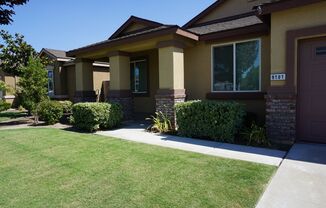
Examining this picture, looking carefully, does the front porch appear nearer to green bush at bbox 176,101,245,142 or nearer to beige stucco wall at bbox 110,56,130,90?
beige stucco wall at bbox 110,56,130,90

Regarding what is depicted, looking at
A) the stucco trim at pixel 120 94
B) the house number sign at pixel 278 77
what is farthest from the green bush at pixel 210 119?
the stucco trim at pixel 120 94

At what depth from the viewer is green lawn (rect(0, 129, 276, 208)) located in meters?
3.85

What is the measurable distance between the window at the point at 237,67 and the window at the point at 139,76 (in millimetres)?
4251

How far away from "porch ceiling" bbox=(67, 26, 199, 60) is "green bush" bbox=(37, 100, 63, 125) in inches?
125

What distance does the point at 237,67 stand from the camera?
31.8ft

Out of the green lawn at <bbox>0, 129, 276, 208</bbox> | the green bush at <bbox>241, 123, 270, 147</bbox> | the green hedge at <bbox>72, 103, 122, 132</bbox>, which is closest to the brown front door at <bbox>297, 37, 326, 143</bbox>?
the green bush at <bbox>241, 123, 270, 147</bbox>

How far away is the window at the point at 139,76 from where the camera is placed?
13413 mm

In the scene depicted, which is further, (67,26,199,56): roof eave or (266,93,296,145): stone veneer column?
(67,26,199,56): roof eave

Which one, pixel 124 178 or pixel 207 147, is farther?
pixel 207 147

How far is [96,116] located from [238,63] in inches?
224

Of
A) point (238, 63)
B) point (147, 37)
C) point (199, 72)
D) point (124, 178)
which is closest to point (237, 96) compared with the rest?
point (238, 63)

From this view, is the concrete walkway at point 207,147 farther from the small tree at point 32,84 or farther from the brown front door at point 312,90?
the small tree at point 32,84

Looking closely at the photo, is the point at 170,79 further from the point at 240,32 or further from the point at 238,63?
the point at 240,32

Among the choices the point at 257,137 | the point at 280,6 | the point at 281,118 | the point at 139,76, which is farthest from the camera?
A: the point at 139,76
